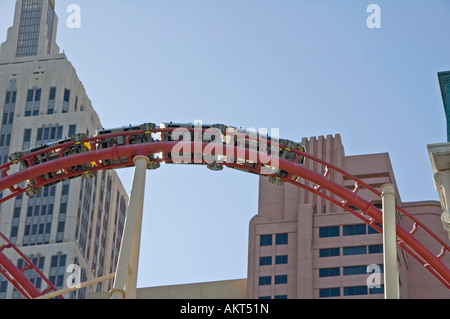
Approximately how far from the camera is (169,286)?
431ft

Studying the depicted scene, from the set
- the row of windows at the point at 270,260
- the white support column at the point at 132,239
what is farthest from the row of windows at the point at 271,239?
the white support column at the point at 132,239

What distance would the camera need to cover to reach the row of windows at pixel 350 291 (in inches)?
4877

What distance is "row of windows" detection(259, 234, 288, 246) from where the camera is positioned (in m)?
134

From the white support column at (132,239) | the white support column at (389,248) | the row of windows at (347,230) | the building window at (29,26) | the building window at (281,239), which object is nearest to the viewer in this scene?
the white support column at (389,248)

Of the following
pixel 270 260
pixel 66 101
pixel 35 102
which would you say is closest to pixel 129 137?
pixel 270 260

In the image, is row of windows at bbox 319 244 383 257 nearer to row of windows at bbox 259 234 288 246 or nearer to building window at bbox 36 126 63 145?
row of windows at bbox 259 234 288 246

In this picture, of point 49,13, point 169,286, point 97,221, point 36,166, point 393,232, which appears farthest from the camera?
point 49,13

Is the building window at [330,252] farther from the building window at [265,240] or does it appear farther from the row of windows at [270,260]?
the building window at [265,240]

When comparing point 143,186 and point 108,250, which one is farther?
point 108,250

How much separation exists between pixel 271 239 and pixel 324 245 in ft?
24.1

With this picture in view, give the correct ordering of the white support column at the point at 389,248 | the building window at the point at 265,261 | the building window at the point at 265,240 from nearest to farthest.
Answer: the white support column at the point at 389,248, the building window at the point at 265,261, the building window at the point at 265,240
